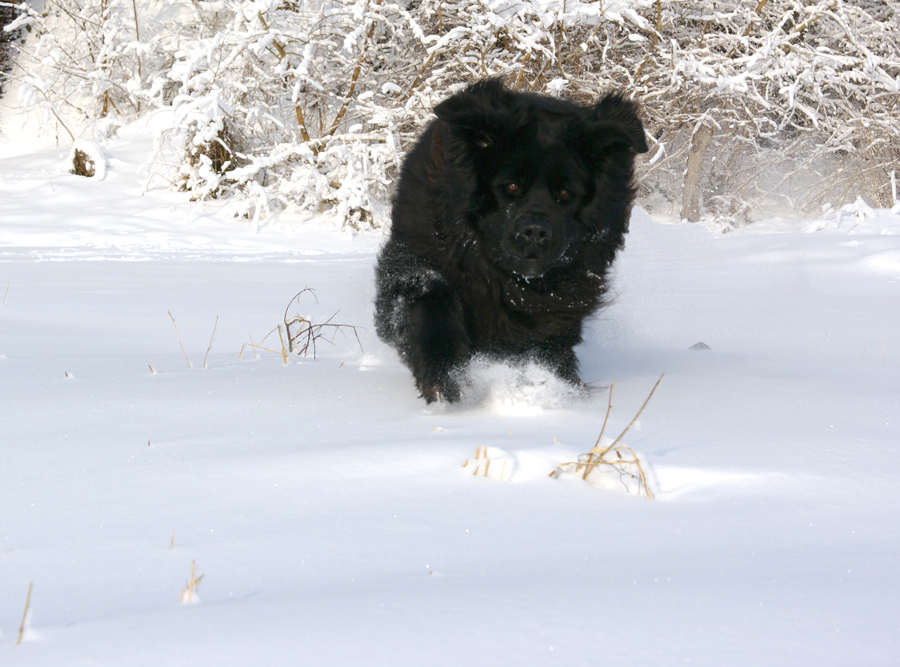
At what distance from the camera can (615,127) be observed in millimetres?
2615

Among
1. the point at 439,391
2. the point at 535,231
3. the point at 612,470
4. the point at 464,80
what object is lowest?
the point at 464,80

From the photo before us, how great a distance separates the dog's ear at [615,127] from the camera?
2621mm

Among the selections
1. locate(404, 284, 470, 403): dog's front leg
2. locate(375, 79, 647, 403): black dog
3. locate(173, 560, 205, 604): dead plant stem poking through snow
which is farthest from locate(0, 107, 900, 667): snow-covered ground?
locate(375, 79, 647, 403): black dog

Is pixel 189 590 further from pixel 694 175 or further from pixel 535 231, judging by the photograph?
pixel 694 175

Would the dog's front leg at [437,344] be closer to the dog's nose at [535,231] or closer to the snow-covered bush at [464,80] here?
the dog's nose at [535,231]

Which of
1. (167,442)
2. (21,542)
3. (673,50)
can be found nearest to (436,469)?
(167,442)

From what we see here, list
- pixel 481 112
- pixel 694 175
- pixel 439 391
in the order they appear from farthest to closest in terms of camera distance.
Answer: pixel 694 175 → pixel 481 112 → pixel 439 391

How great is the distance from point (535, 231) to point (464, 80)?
7500 millimetres

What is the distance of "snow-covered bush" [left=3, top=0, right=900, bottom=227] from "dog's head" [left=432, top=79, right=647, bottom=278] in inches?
223

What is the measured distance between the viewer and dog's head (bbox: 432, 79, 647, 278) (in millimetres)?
2574

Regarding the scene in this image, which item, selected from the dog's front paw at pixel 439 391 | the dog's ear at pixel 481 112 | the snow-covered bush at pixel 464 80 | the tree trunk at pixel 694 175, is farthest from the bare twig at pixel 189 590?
the tree trunk at pixel 694 175

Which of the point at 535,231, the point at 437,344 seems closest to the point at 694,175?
the point at 535,231

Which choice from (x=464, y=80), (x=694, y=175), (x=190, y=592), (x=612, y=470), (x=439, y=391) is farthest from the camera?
(x=694, y=175)

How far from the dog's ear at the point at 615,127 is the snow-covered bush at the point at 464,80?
5561mm
